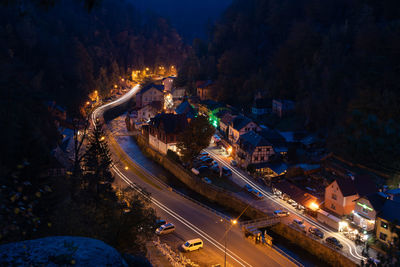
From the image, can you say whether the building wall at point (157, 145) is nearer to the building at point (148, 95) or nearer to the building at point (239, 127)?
A: the building at point (239, 127)

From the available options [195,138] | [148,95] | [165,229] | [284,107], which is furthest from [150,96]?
[165,229]

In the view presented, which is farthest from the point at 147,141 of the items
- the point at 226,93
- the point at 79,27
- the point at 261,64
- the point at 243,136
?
the point at 79,27

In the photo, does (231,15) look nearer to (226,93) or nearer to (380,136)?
(226,93)

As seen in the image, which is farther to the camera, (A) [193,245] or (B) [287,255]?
(A) [193,245]

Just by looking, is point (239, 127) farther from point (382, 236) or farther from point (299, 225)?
point (382, 236)

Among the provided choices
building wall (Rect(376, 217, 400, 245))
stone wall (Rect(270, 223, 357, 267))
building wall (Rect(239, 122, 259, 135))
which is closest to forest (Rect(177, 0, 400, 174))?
building wall (Rect(239, 122, 259, 135))

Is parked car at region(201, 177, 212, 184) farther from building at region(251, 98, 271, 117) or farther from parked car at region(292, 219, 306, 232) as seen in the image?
building at region(251, 98, 271, 117)
